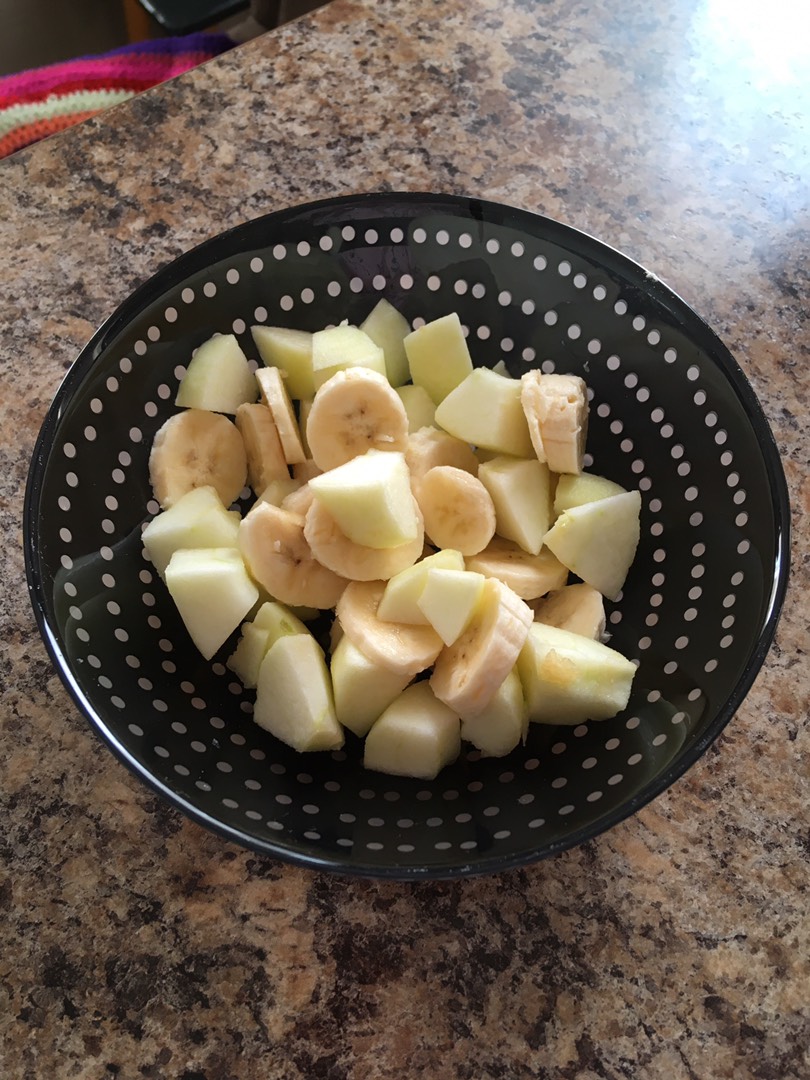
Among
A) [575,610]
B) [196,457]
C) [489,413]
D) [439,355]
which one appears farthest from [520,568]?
[196,457]

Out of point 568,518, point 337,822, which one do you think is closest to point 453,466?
point 568,518

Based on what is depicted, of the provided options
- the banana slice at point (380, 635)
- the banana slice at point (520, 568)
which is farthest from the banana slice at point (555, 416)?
the banana slice at point (380, 635)

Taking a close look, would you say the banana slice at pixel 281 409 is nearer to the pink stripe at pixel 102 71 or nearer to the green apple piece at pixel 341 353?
the green apple piece at pixel 341 353

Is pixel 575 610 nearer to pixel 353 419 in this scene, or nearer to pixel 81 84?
pixel 353 419

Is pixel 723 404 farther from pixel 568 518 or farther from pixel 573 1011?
pixel 573 1011

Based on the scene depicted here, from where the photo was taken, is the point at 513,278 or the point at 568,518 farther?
the point at 513,278

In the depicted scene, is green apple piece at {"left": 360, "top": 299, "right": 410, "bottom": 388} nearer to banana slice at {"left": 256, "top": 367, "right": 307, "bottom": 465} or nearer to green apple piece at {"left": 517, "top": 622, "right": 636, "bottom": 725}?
banana slice at {"left": 256, "top": 367, "right": 307, "bottom": 465}

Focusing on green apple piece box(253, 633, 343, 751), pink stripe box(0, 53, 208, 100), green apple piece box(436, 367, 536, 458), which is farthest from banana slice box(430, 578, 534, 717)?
pink stripe box(0, 53, 208, 100)


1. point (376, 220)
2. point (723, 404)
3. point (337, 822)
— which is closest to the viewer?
point (337, 822)
